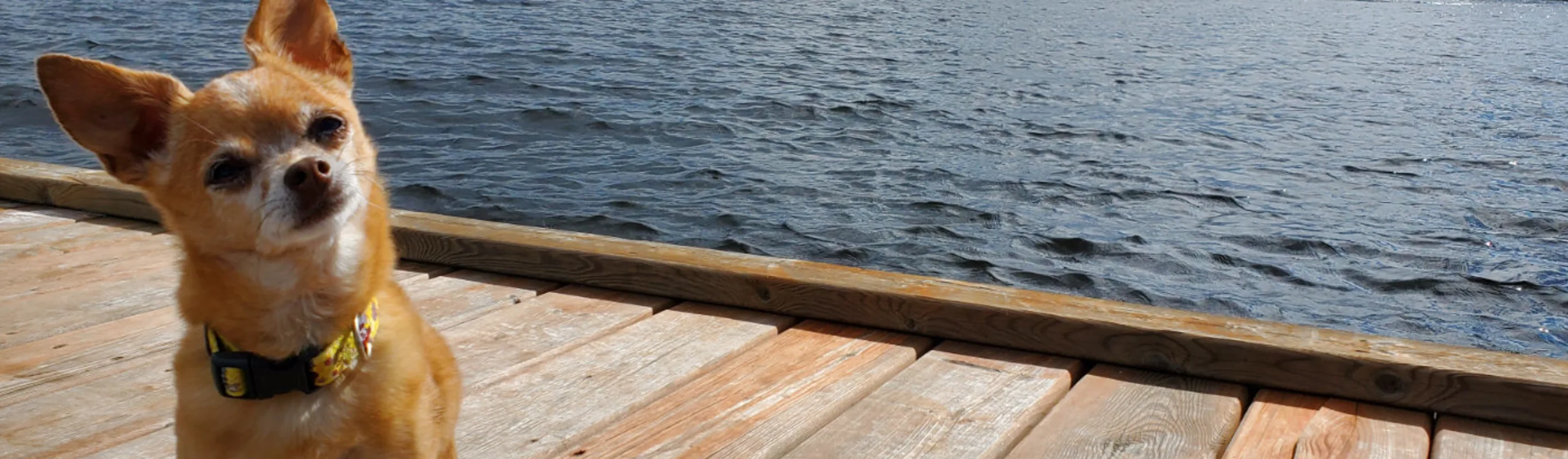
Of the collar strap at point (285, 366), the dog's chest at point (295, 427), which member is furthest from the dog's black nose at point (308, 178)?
the dog's chest at point (295, 427)

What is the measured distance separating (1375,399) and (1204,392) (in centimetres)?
50

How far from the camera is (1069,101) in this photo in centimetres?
1814

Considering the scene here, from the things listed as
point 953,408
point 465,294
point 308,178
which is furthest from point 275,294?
point 465,294

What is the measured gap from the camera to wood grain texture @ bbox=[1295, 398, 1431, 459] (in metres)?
3.45

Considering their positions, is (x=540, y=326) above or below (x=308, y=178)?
below

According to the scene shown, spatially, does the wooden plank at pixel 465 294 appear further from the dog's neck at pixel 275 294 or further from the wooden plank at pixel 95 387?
the dog's neck at pixel 275 294

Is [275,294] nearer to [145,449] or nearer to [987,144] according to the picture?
[145,449]

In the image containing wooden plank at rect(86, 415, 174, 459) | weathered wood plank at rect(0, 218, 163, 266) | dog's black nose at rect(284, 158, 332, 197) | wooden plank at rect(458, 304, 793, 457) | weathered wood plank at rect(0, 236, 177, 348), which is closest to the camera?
dog's black nose at rect(284, 158, 332, 197)

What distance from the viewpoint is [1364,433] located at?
3592mm

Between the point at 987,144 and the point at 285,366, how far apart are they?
12985mm

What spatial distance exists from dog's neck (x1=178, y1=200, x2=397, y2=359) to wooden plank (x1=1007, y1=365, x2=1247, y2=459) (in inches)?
72.1

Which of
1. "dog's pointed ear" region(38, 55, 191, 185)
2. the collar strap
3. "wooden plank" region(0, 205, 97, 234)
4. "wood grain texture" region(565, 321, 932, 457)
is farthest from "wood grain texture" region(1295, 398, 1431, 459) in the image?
"wooden plank" region(0, 205, 97, 234)

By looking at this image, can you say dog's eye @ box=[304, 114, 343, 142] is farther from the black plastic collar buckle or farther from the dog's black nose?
the black plastic collar buckle

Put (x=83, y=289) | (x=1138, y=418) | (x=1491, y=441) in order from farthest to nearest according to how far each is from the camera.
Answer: (x=83, y=289), (x=1138, y=418), (x=1491, y=441)
